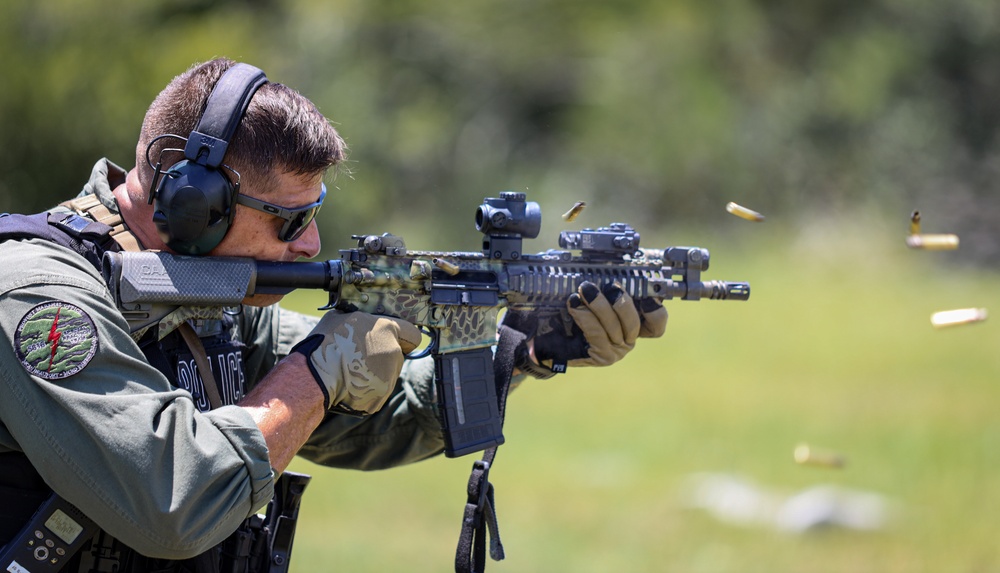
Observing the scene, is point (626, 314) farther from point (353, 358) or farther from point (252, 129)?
point (252, 129)

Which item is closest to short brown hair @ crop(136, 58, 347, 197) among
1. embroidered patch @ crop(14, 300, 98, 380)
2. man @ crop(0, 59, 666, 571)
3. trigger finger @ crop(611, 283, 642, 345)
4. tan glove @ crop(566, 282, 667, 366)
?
man @ crop(0, 59, 666, 571)

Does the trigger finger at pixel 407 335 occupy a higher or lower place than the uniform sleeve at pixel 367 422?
higher

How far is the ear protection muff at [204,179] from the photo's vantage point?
3826mm

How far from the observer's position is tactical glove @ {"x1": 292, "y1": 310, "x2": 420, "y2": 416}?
4.07 meters

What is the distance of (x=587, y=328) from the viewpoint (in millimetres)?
5004

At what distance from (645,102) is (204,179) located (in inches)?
837

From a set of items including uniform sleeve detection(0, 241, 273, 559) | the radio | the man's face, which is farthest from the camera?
the man's face

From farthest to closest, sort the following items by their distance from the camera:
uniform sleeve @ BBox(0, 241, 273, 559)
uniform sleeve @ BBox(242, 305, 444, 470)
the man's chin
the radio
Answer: uniform sleeve @ BBox(242, 305, 444, 470) < the man's chin < the radio < uniform sleeve @ BBox(0, 241, 273, 559)

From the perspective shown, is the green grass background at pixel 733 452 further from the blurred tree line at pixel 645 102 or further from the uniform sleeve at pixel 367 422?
the blurred tree line at pixel 645 102

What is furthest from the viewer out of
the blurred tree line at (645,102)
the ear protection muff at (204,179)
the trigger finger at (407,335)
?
the blurred tree line at (645,102)

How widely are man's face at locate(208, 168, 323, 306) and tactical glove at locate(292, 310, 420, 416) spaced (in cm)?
28

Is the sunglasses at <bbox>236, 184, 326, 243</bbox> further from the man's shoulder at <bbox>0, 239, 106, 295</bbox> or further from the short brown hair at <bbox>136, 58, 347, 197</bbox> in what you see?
the man's shoulder at <bbox>0, 239, 106, 295</bbox>

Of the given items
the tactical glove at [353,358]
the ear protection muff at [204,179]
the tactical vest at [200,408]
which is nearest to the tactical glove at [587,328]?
the tactical glove at [353,358]

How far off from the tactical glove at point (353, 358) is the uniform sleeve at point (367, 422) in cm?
54
